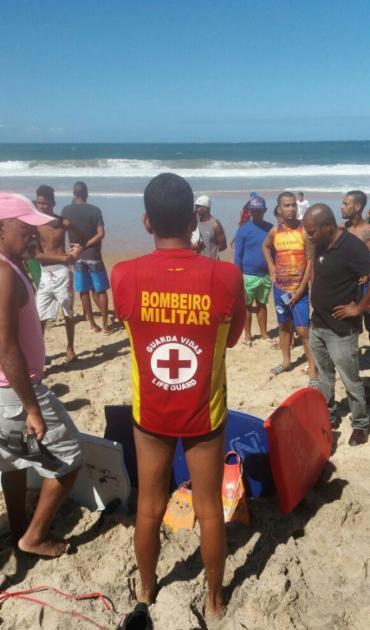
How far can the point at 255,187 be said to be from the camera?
24547 mm

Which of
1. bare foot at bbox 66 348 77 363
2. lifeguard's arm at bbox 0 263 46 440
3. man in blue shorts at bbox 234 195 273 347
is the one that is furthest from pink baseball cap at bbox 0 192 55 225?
man in blue shorts at bbox 234 195 273 347

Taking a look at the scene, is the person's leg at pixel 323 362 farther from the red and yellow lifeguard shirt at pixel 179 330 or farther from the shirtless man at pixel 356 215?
the red and yellow lifeguard shirt at pixel 179 330

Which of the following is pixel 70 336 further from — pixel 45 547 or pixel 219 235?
pixel 45 547

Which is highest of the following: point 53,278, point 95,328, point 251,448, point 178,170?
point 53,278

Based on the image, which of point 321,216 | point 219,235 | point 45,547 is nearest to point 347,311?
point 321,216

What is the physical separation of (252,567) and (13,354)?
1.72 m

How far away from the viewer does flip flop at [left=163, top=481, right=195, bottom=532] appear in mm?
3045

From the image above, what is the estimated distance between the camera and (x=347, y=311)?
3723 mm

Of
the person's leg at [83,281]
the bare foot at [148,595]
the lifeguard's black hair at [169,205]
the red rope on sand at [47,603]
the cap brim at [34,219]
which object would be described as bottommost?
the red rope on sand at [47,603]

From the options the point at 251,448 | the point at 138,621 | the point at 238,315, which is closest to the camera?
the point at 238,315

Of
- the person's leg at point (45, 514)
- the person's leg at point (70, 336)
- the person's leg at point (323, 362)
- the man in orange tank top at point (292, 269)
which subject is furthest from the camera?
the person's leg at point (70, 336)

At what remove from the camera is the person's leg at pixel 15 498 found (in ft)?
9.26

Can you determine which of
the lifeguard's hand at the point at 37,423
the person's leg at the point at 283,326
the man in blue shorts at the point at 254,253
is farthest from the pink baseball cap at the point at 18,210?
the man in blue shorts at the point at 254,253

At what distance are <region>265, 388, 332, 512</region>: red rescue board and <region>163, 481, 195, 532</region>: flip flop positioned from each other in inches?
21.5
